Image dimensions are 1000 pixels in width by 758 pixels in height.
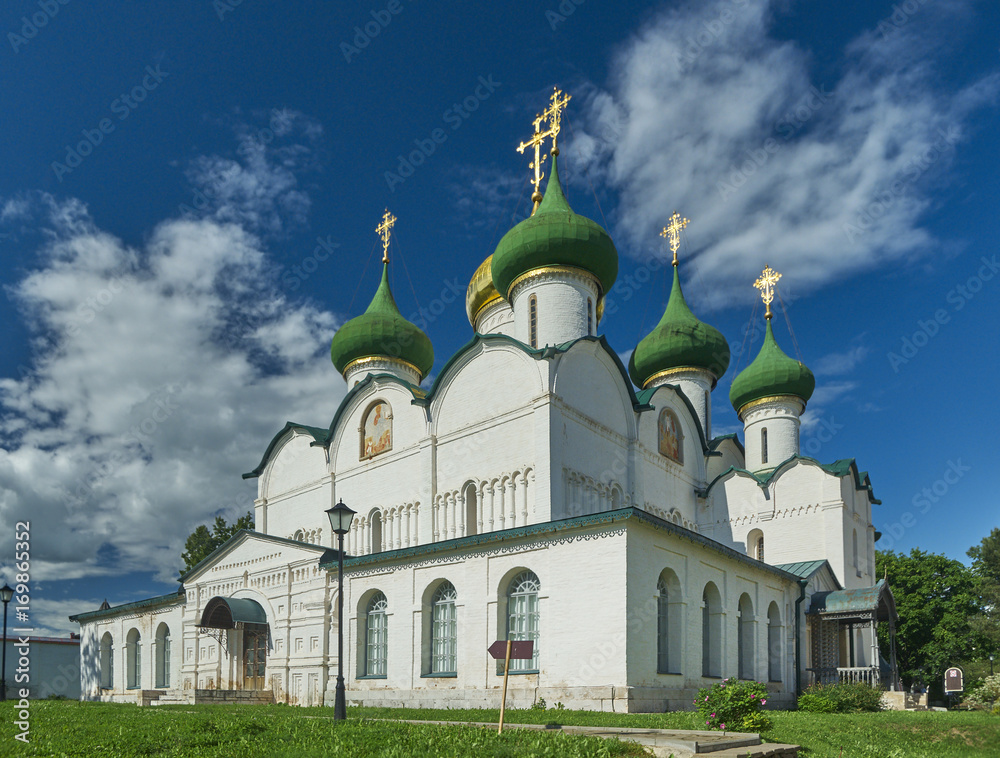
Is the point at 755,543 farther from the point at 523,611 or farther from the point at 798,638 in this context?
the point at 523,611

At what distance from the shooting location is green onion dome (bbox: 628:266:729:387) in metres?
25.8

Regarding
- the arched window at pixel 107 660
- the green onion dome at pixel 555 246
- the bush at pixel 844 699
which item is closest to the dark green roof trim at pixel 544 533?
the bush at pixel 844 699

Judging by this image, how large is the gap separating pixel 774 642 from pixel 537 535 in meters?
7.68

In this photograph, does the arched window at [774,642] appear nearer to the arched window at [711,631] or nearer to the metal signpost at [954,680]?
the arched window at [711,631]

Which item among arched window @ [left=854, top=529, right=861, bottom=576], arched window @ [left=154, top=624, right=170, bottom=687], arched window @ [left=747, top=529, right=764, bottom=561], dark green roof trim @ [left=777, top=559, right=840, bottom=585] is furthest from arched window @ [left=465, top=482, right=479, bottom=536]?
arched window @ [left=854, top=529, right=861, bottom=576]

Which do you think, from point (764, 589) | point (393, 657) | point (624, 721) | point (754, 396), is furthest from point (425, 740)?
point (754, 396)

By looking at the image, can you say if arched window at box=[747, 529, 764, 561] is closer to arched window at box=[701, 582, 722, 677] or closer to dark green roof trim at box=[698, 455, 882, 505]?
dark green roof trim at box=[698, 455, 882, 505]

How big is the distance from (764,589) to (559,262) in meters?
8.93

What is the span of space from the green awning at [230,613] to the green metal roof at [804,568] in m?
12.4

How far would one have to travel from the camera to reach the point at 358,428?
2134 centimetres

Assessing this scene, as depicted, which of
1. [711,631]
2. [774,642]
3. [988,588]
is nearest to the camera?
[711,631]

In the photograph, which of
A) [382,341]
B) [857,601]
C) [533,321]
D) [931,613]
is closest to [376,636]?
[533,321]

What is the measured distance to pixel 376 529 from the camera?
2011cm

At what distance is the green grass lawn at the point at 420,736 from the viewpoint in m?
6.84
